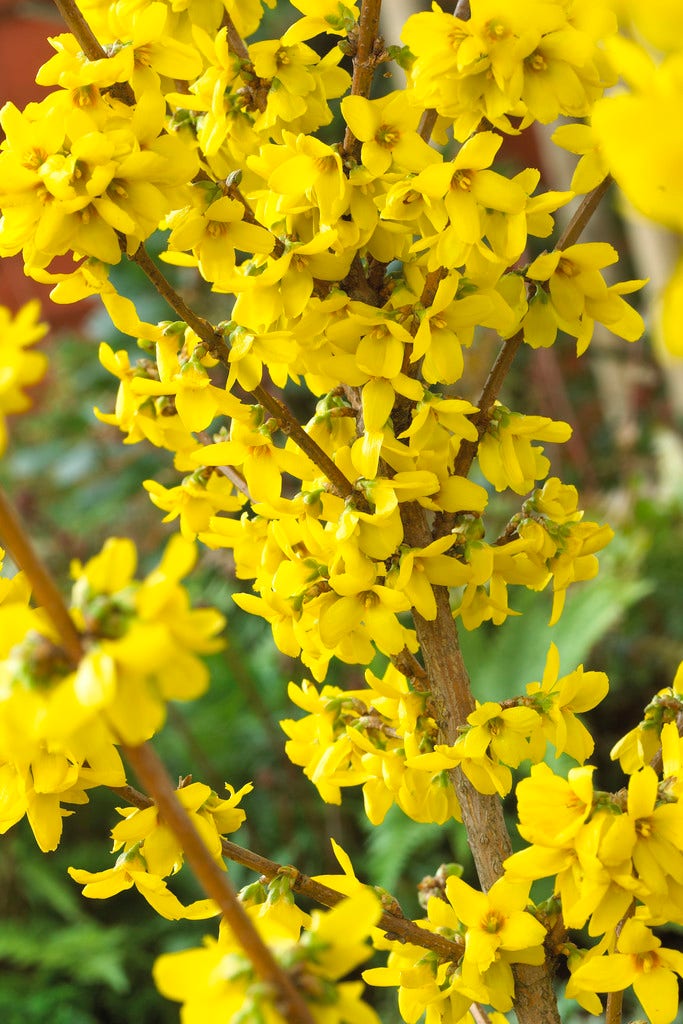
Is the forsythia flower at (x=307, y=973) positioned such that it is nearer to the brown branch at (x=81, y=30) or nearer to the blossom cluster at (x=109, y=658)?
the blossom cluster at (x=109, y=658)

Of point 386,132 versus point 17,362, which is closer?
point 17,362

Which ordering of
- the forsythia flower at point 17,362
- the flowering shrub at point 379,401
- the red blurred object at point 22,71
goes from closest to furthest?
1. the forsythia flower at point 17,362
2. the flowering shrub at point 379,401
3. the red blurred object at point 22,71

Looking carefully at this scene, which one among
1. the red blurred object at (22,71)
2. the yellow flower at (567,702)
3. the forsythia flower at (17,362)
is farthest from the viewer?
the red blurred object at (22,71)

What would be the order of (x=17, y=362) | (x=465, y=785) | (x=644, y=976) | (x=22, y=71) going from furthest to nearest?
1. (x=22, y=71)
2. (x=465, y=785)
3. (x=644, y=976)
4. (x=17, y=362)

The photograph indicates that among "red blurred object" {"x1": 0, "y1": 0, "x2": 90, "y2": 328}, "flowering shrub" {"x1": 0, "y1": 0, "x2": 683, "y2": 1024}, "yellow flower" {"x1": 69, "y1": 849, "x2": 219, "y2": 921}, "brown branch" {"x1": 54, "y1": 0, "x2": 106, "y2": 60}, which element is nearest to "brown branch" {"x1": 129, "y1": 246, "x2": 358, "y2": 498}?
"flowering shrub" {"x1": 0, "y1": 0, "x2": 683, "y2": 1024}

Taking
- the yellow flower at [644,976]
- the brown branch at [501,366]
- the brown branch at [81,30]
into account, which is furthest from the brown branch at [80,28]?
the yellow flower at [644,976]

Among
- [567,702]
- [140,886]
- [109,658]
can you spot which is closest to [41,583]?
[109,658]

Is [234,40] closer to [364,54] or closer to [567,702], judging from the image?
[364,54]
